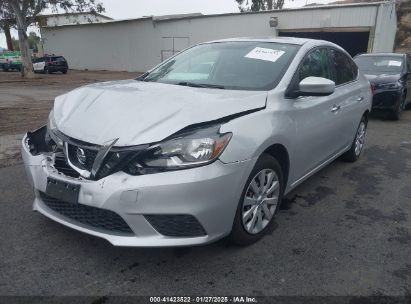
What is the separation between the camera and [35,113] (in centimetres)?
893

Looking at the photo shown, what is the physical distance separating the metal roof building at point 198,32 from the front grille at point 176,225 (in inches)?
740

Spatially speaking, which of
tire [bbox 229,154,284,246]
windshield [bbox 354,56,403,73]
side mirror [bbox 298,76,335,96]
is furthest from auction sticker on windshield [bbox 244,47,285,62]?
windshield [bbox 354,56,403,73]

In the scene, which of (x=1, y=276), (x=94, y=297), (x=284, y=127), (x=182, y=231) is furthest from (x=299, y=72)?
(x=1, y=276)

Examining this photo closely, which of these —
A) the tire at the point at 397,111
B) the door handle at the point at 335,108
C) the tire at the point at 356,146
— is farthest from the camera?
the tire at the point at 397,111

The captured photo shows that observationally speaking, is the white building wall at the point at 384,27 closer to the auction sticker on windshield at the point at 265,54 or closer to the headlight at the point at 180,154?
the auction sticker on windshield at the point at 265,54

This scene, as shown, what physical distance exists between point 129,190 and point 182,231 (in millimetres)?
462

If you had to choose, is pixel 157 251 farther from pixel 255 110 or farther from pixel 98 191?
pixel 255 110

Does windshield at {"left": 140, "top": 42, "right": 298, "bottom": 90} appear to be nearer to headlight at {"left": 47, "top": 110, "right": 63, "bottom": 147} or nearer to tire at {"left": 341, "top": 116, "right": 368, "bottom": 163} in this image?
headlight at {"left": 47, "top": 110, "right": 63, "bottom": 147}

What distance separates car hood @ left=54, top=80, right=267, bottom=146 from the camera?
2506mm

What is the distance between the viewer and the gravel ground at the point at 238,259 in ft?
8.28

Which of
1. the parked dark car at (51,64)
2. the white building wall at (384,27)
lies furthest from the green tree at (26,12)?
the white building wall at (384,27)

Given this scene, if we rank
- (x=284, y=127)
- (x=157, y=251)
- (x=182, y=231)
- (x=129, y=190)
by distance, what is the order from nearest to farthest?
(x=129, y=190), (x=182, y=231), (x=157, y=251), (x=284, y=127)

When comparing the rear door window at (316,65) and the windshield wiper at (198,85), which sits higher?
the rear door window at (316,65)

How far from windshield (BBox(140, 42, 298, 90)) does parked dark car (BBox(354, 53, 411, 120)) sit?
6009 millimetres
